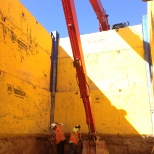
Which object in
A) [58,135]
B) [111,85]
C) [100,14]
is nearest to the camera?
[58,135]

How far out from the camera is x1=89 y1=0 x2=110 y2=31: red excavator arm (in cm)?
1055

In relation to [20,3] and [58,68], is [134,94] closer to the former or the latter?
[58,68]

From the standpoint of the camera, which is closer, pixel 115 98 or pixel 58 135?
pixel 58 135

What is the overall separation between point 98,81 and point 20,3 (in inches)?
171

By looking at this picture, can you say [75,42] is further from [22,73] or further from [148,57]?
[148,57]

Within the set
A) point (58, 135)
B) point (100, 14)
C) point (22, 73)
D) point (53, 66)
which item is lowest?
point (58, 135)

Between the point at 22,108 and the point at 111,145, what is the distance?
3634 mm

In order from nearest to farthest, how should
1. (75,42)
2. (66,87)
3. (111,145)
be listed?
(75,42) < (111,145) < (66,87)

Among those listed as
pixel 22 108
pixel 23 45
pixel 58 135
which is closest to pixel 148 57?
pixel 58 135

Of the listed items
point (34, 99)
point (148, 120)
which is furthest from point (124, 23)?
point (34, 99)

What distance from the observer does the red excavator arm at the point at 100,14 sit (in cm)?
1055

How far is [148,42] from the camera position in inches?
350

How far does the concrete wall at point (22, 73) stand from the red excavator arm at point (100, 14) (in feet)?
9.82

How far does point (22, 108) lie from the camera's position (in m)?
7.30
